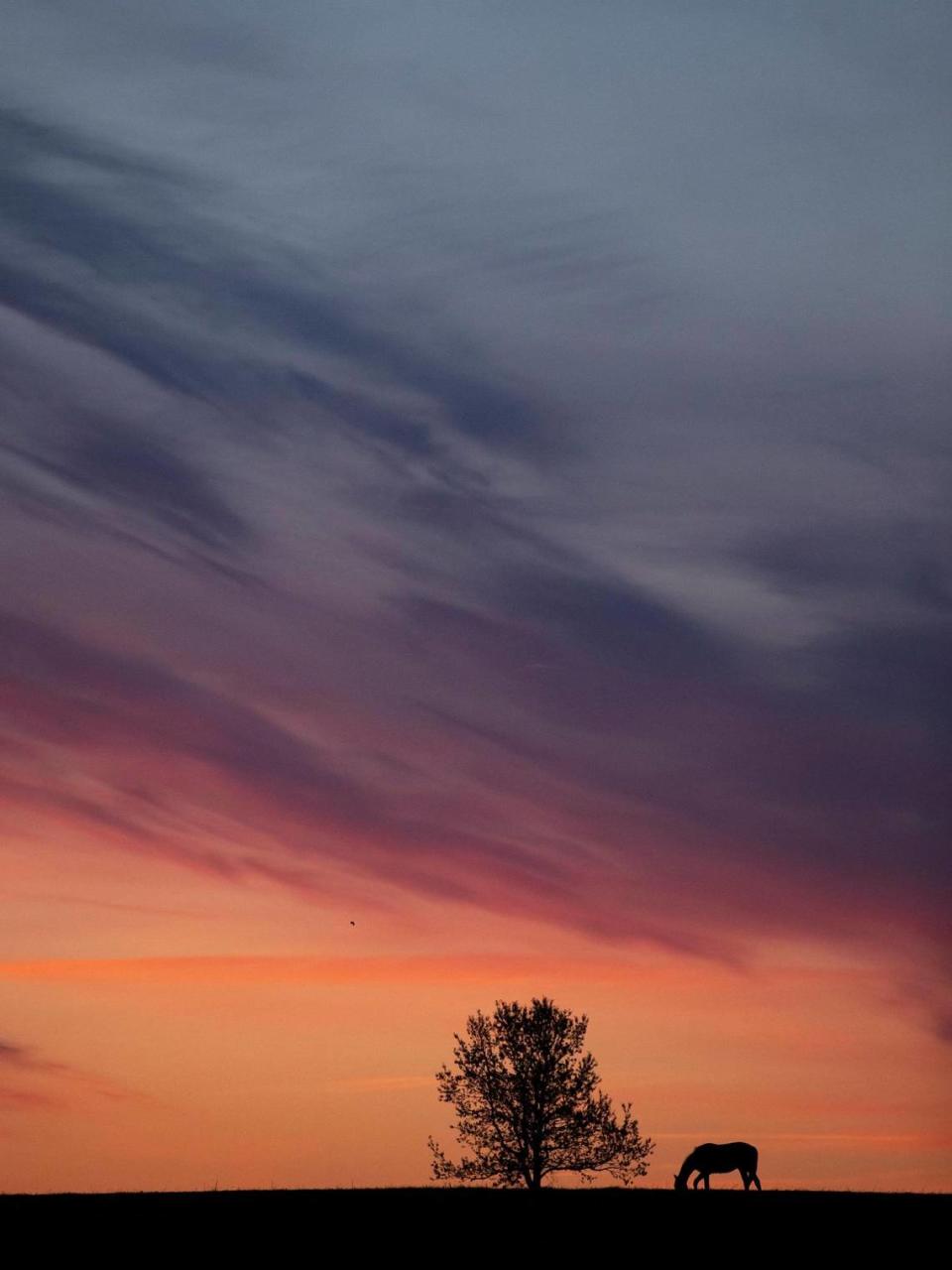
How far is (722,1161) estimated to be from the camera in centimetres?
5775

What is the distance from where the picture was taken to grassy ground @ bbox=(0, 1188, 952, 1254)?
3812 centimetres

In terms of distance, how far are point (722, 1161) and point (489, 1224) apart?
18.5 meters

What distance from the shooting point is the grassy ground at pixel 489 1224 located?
38125mm

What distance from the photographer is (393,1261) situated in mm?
36219

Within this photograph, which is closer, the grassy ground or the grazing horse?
the grassy ground

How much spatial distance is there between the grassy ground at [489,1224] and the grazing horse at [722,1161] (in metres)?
6.30

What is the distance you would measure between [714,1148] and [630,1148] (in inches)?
752

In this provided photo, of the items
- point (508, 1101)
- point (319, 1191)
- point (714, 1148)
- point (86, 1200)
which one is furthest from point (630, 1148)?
point (86, 1200)

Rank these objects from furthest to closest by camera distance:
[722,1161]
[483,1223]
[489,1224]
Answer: [722,1161]
[483,1223]
[489,1224]

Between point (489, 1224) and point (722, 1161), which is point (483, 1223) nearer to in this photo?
point (489, 1224)

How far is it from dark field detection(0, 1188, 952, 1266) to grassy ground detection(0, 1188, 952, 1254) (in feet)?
0.18

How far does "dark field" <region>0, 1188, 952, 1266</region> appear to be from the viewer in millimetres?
38219

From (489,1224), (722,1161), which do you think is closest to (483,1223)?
(489,1224)

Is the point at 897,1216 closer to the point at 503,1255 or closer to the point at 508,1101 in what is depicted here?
the point at 503,1255
